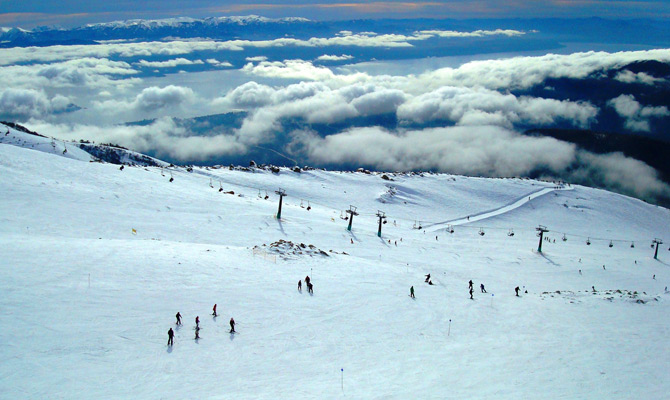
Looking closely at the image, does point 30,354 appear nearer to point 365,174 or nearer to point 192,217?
point 192,217

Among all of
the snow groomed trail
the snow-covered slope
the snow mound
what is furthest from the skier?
the snow groomed trail

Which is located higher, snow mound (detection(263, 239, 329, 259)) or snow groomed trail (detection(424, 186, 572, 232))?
snow groomed trail (detection(424, 186, 572, 232))

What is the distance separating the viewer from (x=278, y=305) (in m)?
27.1

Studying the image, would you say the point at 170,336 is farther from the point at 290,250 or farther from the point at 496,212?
the point at 496,212

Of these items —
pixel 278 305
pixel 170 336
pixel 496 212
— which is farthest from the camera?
pixel 496 212

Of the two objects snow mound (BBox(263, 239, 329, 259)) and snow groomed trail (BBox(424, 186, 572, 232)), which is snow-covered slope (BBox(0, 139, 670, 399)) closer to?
snow mound (BBox(263, 239, 329, 259))

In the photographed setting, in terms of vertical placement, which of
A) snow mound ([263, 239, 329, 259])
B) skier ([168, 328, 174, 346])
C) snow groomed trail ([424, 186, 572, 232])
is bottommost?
skier ([168, 328, 174, 346])

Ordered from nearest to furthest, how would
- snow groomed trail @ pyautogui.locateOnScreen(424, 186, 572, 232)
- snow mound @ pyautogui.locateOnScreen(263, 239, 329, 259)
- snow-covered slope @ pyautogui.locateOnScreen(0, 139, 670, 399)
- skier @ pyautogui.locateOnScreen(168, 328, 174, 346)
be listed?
snow-covered slope @ pyautogui.locateOnScreen(0, 139, 670, 399), skier @ pyautogui.locateOnScreen(168, 328, 174, 346), snow mound @ pyautogui.locateOnScreen(263, 239, 329, 259), snow groomed trail @ pyautogui.locateOnScreen(424, 186, 572, 232)

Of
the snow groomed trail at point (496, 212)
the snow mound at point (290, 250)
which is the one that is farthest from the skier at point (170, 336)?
the snow groomed trail at point (496, 212)

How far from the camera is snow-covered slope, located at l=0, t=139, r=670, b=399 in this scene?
63.5 ft

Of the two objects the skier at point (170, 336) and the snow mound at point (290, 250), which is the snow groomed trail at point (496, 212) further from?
the skier at point (170, 336)

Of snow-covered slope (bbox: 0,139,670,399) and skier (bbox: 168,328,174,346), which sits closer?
snow-covered slope (bbox: 0,139,670,399)

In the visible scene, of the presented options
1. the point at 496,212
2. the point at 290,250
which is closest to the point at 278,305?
the point at 290,250

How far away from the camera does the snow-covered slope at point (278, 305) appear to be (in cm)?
1936
